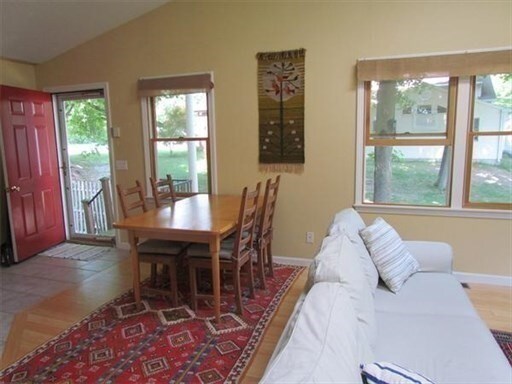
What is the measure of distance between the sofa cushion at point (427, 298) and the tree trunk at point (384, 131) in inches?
50.8

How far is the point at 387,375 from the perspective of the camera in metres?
1.03

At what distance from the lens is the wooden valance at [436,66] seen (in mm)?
3002

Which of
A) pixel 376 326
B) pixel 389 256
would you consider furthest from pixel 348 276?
pixel 389 256

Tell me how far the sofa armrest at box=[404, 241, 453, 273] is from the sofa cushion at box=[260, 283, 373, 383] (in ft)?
4.60

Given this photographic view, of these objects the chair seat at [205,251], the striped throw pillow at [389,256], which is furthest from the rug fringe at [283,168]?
the striped throw pillow at [389,256]

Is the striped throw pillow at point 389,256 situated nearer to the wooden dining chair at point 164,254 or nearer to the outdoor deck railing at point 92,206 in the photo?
the wooden dining chair at point 164,254

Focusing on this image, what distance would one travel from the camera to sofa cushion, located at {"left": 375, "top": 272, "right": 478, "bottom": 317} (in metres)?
1.99

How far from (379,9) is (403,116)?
3.26 feet

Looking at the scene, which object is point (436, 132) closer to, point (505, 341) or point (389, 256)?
point (389, 256)

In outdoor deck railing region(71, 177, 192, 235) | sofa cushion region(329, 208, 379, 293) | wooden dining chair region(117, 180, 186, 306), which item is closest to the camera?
sofa cushion region(329, 208, 379, 293)

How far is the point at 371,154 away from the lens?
11.7 ft

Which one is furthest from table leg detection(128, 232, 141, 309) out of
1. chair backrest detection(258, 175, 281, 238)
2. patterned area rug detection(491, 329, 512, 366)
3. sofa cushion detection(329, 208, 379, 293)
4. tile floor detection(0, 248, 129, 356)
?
patterned area rug detection(491, 329, 512, 366)

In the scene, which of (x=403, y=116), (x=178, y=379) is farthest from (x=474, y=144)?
(x=178, y=379)

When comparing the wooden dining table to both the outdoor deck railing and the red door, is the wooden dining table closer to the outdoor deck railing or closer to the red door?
the red door
